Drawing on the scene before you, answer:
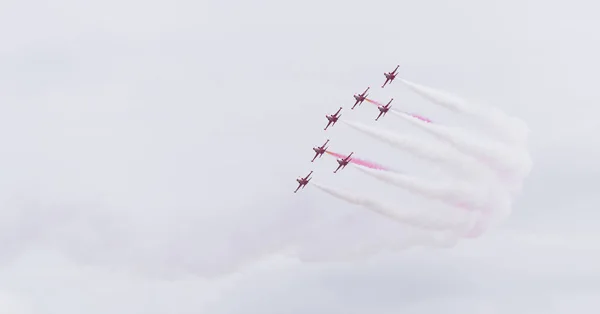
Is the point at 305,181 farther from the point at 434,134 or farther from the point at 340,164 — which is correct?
the point at 434,134

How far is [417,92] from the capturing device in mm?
129875

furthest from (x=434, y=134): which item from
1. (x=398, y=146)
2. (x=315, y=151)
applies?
(x=315, y=151)

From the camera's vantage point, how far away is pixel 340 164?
12575 centimetres

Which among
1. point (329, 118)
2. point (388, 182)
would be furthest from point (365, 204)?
point (329, 118)

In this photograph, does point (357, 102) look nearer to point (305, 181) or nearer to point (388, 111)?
point (388, 111)

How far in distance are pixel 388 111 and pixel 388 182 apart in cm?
1006

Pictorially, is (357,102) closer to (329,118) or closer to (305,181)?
(329,118)

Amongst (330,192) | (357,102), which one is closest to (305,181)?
(330,192)

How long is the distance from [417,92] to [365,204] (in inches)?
554

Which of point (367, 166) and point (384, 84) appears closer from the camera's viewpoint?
point (367, 166)

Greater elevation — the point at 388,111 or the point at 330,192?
the point at 388,111

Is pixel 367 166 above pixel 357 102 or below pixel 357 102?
below

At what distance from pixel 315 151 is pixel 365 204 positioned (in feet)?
28.6

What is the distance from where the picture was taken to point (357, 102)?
133000mm
